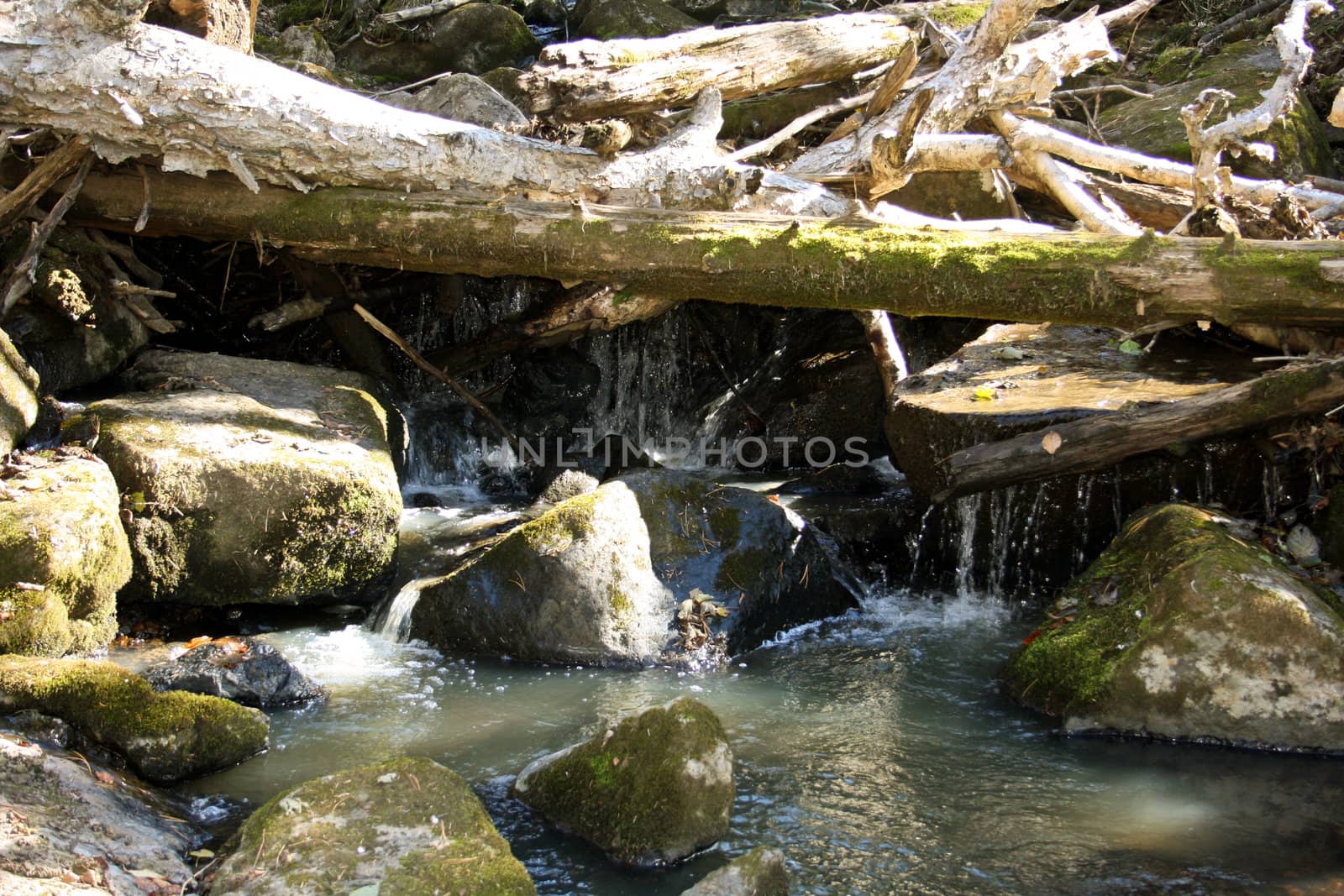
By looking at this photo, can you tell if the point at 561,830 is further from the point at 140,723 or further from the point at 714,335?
the point at 714,335

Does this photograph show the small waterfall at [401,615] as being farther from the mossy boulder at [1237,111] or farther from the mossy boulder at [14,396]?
the mossy boulder at [1237,111]

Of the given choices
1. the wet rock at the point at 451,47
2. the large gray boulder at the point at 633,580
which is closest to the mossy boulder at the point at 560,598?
the large gray boulder at the point at 633,580

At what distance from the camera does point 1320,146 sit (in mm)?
10070

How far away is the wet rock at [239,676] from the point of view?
5.17 metres

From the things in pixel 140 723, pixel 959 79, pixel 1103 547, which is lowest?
pixel 140 723

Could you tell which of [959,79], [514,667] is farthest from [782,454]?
[514,667]

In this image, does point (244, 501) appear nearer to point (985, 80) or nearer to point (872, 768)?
point (872, 768)

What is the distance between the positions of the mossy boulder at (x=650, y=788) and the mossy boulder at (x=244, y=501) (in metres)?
2.45

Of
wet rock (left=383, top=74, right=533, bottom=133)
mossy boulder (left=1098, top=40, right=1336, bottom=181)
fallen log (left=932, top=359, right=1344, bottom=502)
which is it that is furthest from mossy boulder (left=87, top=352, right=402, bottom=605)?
mossy boulder (left=1098, top=40, right=1336, bottom=181)

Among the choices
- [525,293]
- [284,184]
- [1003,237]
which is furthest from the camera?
[525,293]

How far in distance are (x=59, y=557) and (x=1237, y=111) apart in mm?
9896

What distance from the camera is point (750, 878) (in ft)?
12.1

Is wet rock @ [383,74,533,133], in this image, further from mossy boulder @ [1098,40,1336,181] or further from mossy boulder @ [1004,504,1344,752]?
mossy boulder @ [1004,504,1344,752]

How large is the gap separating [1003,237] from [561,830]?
4.18 m
